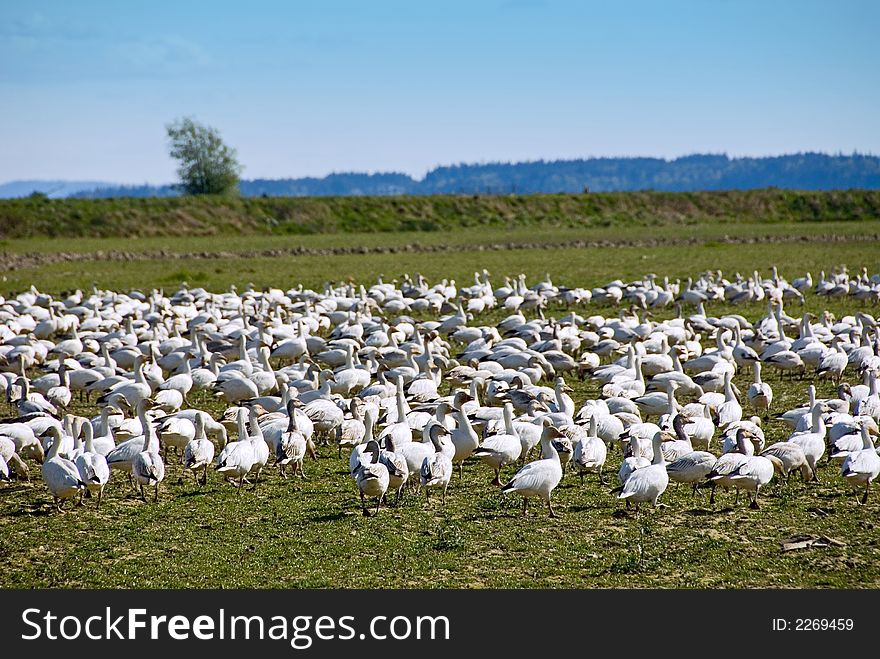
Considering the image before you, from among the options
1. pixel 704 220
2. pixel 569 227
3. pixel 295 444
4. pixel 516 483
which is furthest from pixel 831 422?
pixel 704 220

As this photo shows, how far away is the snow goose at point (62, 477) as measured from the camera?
11.2 meters

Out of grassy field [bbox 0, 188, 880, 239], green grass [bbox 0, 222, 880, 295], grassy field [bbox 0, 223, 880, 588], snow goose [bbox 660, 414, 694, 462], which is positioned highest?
grassy field [bbox 0, 188, 880, 239]

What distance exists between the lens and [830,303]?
28.6 m

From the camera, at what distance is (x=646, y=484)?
10.7 metres

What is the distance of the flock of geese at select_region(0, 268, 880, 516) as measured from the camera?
1160cm

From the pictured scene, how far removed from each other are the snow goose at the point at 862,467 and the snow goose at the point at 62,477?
26.9 ft

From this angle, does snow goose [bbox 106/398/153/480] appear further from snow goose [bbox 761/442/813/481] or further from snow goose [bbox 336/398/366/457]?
snow goose [bbox 761/442/813/481]

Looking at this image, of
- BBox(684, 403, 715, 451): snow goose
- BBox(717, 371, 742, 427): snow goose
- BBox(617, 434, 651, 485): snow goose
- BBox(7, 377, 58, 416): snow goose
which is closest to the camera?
BBox(617, 434, 651, 485): snow goose

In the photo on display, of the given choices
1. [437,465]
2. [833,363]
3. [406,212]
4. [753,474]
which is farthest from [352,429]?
[406,212]

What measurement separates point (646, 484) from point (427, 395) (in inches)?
244

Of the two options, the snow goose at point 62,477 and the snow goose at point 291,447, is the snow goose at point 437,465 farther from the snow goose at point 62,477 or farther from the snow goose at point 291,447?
the snow goose at point 62,477

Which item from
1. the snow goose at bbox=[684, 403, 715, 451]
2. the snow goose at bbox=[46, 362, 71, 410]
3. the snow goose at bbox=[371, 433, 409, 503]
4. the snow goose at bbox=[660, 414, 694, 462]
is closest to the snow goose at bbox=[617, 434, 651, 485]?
the snow goose at bbox=[660, 414, 694, 462]

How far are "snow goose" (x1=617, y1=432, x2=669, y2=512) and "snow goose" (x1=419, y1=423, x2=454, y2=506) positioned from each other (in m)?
1.99

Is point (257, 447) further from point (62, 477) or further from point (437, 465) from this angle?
point (437, 465)
